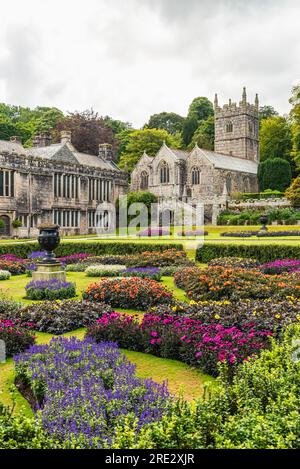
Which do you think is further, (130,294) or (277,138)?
(277,138)

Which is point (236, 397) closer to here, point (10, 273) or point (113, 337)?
point (113, 337)

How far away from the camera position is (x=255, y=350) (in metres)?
7.11

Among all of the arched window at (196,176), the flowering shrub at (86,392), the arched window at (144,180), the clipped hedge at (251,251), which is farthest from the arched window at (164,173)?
the flowering shrub at (86,392)

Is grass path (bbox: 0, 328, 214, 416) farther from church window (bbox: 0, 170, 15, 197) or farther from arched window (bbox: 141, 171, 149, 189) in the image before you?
arched window (bbox: 141, 171, 149, 189)

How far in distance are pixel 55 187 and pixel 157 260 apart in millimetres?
27329

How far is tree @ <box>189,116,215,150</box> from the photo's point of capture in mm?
81438

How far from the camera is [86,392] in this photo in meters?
5.46

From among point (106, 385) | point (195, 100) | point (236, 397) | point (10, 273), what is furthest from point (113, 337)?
point (195, 100)

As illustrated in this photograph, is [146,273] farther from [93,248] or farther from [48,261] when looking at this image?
[93,248]

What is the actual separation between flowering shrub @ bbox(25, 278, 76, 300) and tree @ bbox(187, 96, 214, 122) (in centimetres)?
8213

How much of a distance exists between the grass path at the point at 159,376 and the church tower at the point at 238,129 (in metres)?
69.8

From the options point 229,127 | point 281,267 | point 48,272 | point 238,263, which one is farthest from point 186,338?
point 229,127

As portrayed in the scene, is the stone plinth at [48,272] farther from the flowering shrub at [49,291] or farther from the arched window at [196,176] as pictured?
the arched window at [196,176]
